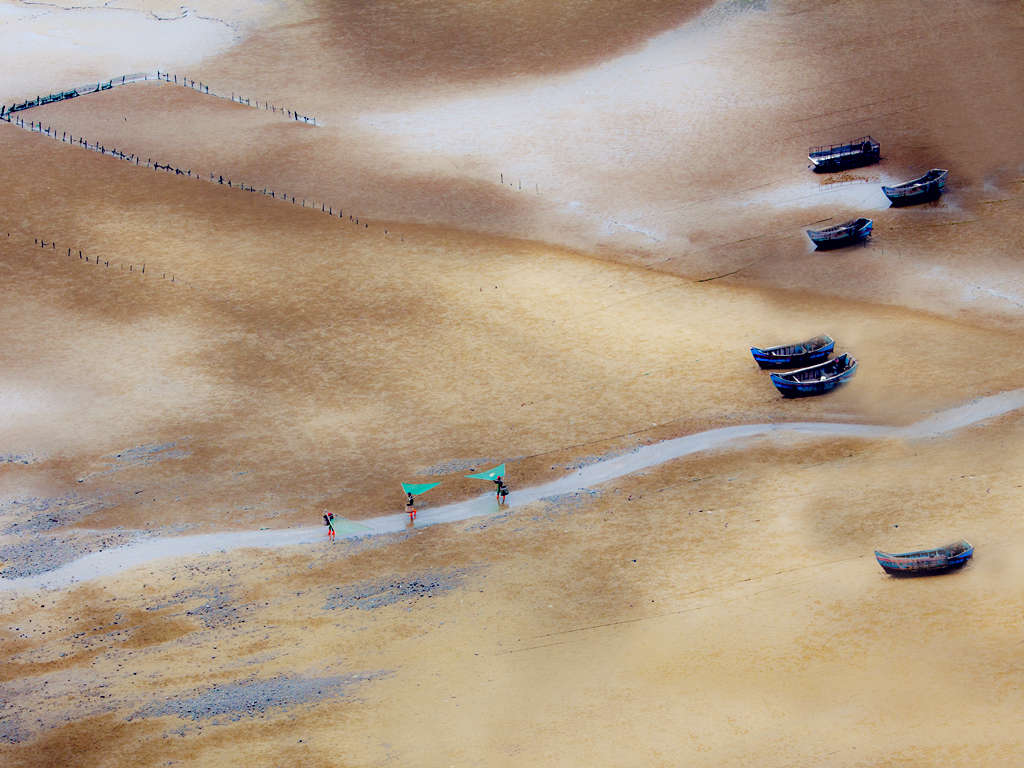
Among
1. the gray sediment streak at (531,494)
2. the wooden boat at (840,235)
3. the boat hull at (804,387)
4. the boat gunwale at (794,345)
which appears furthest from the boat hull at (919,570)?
the wooden boat at (840,235)

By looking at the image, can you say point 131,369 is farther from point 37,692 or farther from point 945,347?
point 945,347

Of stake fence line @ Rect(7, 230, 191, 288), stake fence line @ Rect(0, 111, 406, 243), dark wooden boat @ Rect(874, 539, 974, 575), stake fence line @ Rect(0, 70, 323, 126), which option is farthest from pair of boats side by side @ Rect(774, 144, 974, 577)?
stake fence line @ Rect(0, 70, 323, 126)

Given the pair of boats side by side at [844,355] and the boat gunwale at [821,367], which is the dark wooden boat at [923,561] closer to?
the pair of boats side by side at [844,355]

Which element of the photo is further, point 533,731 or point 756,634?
point 756,634

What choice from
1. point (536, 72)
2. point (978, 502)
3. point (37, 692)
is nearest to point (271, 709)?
point (37, 692)

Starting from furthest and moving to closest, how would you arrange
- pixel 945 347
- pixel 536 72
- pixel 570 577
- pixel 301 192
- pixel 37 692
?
1. pixel 536 72
2. pixel 301 192
3. pixel 945 347
4. pixel 570 577
5. pixel 37 692

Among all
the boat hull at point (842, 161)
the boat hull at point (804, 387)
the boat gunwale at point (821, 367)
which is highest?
the boat hull at point (842, 161)

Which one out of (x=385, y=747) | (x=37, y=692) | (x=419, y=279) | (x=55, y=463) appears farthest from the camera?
(x=419, y=279)
